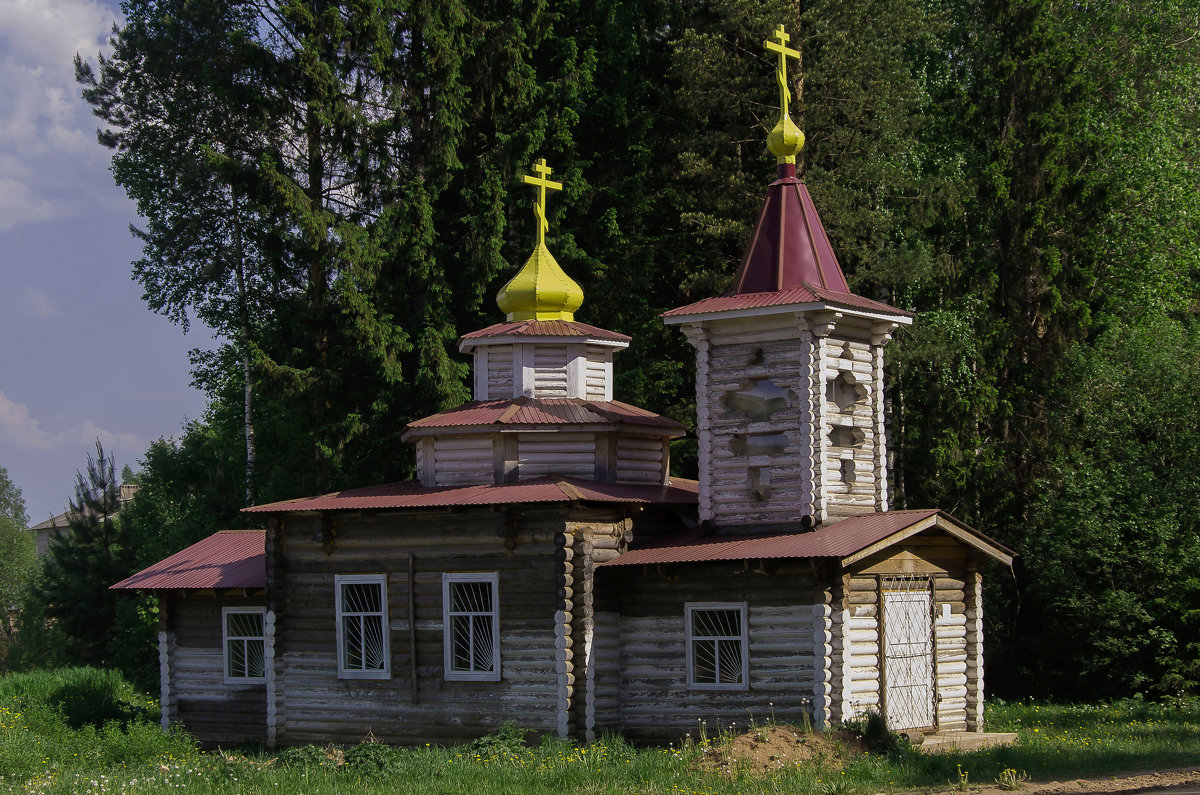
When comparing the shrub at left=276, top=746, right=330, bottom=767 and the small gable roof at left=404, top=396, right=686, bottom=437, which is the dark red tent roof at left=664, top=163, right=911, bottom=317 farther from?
the shrub at left=276, top=746, right=330, bottom=767

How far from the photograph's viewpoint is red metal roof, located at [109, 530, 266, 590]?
26.0 metres

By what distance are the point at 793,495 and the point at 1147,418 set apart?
12180 mm

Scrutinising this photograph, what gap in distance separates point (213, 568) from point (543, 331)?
27.6 feet

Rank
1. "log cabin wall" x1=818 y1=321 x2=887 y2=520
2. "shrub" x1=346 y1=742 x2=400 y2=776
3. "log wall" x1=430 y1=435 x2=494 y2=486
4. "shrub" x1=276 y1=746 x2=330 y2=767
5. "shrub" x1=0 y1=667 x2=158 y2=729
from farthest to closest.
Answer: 1. "shrub" x1=0 y1=667 x2=158 y2=729
2. "log wall" x1=430 y1=435 x2=494 y2=486
3. "log cabin wall" x1=818 y1=321 x2=887 y2=520
4. "shrub" x1=276 y1=746 x2=330 y2=767
5. "shrub" x1=346 y1=742 x2=400 y2=776

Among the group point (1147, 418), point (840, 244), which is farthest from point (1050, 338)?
point (840, 244)

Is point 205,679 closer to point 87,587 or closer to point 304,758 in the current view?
point 304,758

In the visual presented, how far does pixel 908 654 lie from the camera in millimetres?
21094

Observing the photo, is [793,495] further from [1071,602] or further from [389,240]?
[389,240]

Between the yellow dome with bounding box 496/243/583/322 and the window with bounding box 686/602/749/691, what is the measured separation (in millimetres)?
7328

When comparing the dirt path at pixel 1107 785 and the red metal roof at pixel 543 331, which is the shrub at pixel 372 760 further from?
the red metal roof at pixel 543 331

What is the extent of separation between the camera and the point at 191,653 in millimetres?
26828

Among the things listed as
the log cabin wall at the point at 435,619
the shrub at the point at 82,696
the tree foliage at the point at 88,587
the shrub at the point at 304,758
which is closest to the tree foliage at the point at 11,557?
the tree foliage at the point at 88,587

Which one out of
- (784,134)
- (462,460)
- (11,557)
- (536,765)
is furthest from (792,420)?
(11,557)

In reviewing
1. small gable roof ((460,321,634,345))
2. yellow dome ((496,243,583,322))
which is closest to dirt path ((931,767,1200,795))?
small gable roof ((460,321,634,345))
